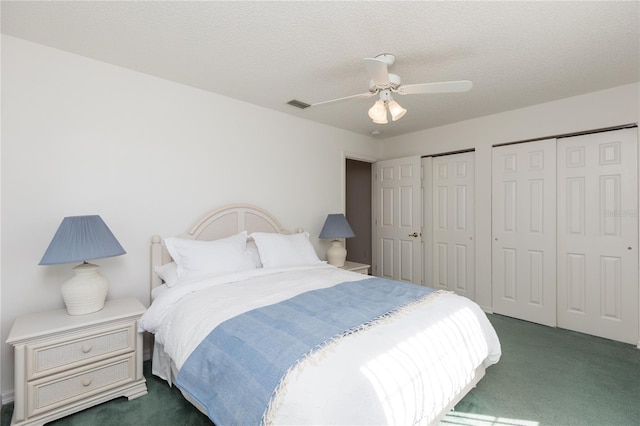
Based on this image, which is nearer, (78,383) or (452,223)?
(78,383)

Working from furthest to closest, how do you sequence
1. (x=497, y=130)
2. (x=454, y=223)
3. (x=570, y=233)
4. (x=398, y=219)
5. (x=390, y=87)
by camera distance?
(x=398, y=219)
(x=454, y=223)
(x=497, y=130)
(x=570, y=233)
(x=390, y=87)

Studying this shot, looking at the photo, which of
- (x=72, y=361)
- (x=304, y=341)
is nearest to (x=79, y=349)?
(x=72, y=361)

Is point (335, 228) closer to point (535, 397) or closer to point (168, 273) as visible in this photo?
point (168, 273)

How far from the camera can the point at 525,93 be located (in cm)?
297

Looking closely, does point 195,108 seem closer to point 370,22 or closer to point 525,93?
point 370,22

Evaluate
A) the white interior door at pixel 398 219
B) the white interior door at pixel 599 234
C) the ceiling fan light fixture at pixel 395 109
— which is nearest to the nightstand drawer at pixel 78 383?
the ceiling fan light fixture at pixel 395 109

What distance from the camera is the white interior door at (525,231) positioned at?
3291 mm

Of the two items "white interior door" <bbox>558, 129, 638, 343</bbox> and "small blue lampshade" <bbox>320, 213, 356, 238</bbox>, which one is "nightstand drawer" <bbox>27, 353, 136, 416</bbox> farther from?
"white interior door" <bbox>558, 129, 638, 343</bbox>

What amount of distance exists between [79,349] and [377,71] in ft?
8.21

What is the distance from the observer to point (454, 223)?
405 centimetres

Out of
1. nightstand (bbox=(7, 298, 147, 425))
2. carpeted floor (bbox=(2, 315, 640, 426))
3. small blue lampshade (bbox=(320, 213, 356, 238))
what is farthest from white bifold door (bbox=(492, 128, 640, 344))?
nightstand (bbox=(7, 298, 147, 425))

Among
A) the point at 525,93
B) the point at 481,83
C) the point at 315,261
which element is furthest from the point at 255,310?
the point at 525,93

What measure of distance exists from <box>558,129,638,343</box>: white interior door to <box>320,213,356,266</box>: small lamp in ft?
7.62

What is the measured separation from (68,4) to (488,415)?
3.47 m
